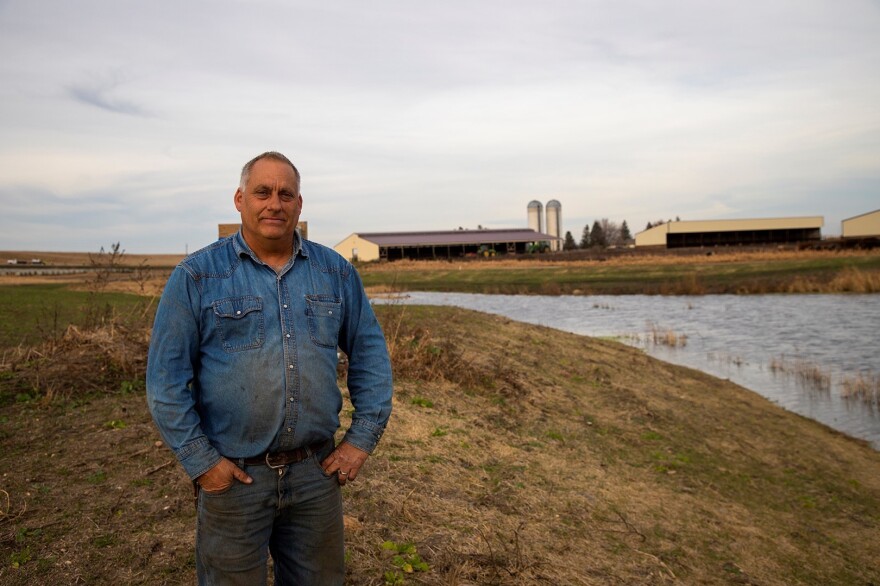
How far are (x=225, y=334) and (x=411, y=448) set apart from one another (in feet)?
14.7

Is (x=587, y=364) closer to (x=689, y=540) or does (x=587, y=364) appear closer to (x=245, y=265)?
(x=689, y=540)

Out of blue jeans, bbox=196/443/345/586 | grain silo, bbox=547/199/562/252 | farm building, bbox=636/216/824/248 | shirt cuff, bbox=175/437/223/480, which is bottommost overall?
blue jeans, bbox=196/443/345/586

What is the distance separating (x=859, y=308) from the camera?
27266 mm

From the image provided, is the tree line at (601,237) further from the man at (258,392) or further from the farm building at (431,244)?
the man at (258,392)

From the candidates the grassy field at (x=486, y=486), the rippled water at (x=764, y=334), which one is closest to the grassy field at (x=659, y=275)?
the rippled water at (x=764, y=334)

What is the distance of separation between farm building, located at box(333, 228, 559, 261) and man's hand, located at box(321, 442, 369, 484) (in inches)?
2829

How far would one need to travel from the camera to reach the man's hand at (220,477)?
3.02 m

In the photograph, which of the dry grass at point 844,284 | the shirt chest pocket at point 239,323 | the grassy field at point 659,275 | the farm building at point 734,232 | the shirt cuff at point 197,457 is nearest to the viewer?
the shirt cuff at point 197,457

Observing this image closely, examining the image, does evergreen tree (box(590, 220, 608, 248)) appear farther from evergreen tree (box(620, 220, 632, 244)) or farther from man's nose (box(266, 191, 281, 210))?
man's nose (box(266, 191, 281, 210))

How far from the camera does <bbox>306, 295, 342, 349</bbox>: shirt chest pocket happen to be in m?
3.25

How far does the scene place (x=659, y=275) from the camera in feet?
151

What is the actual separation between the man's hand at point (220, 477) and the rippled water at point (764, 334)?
9.46m

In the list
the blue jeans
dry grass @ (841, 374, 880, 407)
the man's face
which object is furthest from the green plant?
dry grass @ (841, 374, 880, 407)

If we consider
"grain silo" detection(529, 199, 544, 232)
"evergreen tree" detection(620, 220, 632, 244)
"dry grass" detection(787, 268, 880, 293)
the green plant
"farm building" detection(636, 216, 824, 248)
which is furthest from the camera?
"evergreen tree" detection(620, 220, 632, 244)
